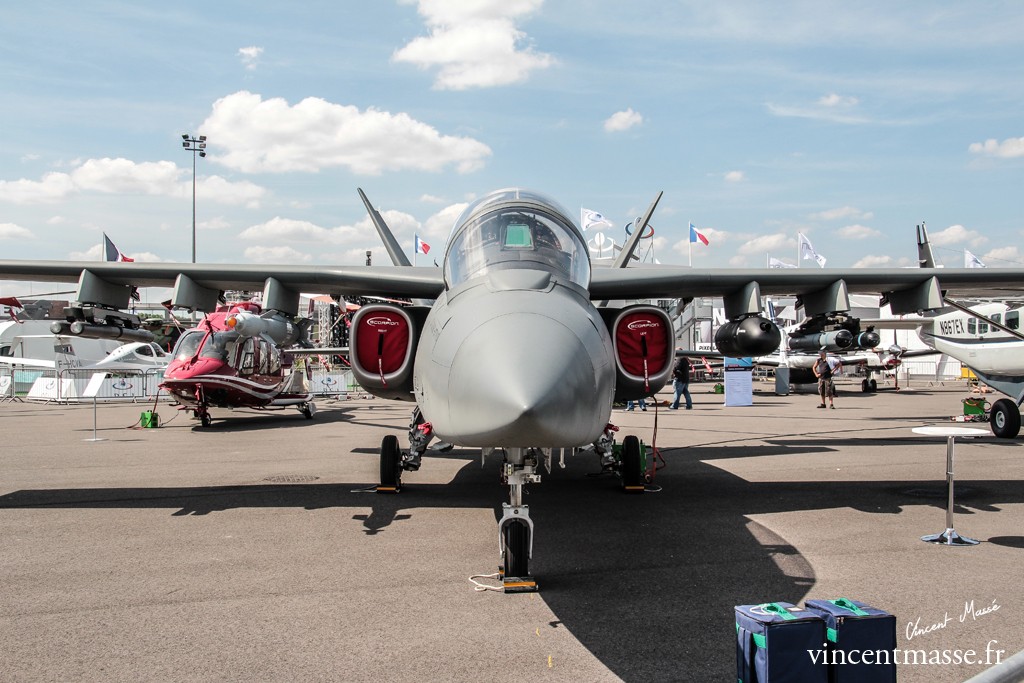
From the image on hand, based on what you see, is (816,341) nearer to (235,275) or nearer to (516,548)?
(516,548)

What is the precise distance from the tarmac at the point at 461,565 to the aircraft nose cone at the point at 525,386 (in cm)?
118

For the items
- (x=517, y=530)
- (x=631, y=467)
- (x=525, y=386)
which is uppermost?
(x=525, y=386)

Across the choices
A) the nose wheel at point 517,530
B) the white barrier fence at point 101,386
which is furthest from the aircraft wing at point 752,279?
the white barrier fence at point 101,386

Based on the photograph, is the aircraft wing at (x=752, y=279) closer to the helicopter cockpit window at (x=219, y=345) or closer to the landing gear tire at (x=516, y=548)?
the landing gear tire at (x=516, y=548)

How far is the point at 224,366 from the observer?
56.7 ft

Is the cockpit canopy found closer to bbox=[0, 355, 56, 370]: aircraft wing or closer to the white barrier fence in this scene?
the white barrier fence

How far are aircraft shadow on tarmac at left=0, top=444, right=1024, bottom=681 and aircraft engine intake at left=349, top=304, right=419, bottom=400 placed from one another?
1457 millimetres

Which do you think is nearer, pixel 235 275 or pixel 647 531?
pixel 647 531

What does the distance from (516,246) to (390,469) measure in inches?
147

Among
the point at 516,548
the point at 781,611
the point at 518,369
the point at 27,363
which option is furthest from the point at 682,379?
the point at 27,363

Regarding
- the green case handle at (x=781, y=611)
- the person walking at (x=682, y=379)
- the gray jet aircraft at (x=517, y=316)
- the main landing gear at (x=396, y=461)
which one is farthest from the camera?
the person walking at (x=682, y=379)

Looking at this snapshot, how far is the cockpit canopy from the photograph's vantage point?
609cm

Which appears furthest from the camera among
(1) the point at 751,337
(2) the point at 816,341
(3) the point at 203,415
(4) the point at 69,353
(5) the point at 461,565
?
(4) the point at 69,353

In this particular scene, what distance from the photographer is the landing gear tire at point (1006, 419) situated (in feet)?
45.8
